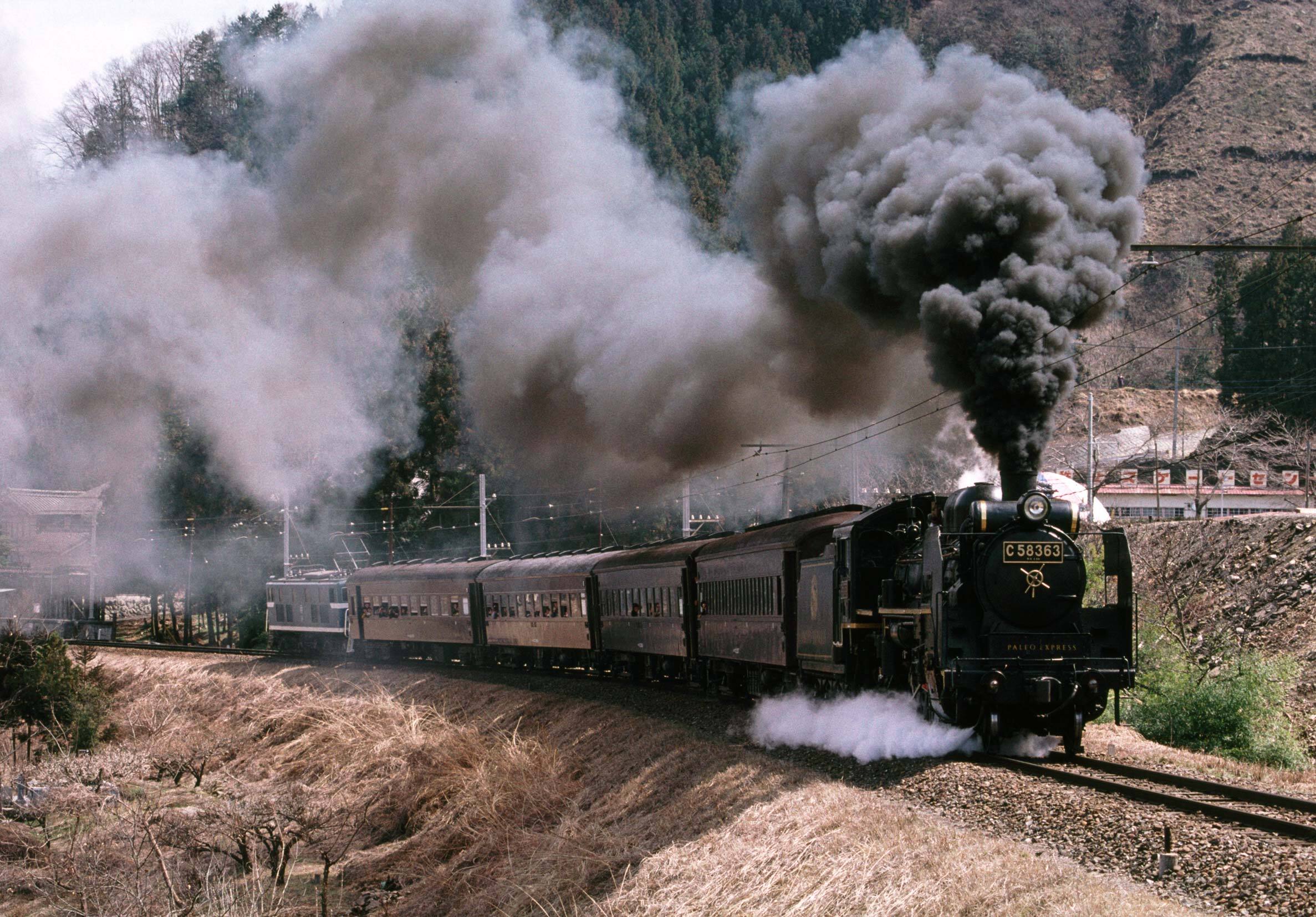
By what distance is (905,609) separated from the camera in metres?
14.9

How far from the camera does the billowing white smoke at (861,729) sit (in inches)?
594

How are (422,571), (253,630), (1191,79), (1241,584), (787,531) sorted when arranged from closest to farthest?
1. (787,531)
2. (1241,584)
3. (422,571)
4. (253,630)
5. (1191,79)

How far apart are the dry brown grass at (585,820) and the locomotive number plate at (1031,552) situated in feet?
8.91

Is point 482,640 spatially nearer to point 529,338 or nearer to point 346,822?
point 529,338

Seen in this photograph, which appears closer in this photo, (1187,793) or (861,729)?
(1187,793)

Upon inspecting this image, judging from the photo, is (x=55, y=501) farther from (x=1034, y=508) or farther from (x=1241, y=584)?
(x=1034, y=508)

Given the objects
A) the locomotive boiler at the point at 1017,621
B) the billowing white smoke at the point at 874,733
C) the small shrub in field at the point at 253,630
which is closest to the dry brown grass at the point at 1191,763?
the billowing white smoke at the point at 874,733

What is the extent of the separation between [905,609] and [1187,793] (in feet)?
12.0

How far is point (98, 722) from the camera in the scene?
31281 millimetres

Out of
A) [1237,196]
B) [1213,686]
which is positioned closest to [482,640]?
[1213,686]

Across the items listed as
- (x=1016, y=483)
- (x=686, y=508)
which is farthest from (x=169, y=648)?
(x=1016, y=483)

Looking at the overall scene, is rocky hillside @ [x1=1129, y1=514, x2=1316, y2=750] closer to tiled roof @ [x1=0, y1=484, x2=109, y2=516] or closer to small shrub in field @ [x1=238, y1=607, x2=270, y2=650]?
tiled roof @ [x1=0, y1=484, x2=109, y2=516]

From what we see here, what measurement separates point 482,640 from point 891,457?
2784 cm

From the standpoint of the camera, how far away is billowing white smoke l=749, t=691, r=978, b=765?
15.1 meters
